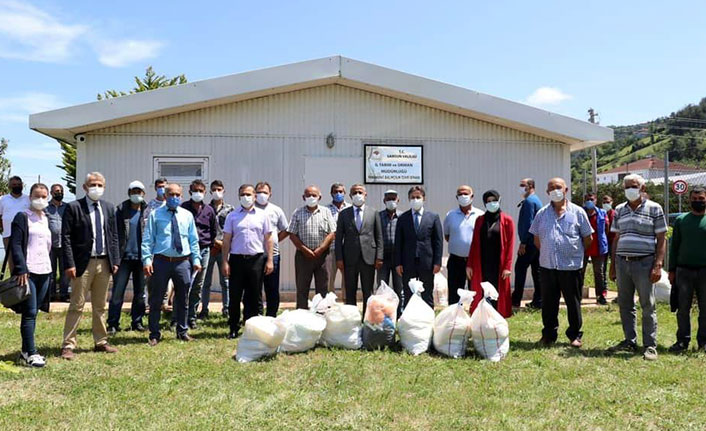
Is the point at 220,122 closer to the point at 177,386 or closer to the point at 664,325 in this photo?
the point at 177,386

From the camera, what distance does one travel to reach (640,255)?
6328mm

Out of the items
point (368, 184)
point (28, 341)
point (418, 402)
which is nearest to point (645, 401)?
point (418, 402)

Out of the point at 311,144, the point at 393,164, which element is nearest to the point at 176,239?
the point at 311,144

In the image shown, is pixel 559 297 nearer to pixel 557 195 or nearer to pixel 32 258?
pixel 557 195

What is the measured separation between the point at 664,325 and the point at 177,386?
6.48 m

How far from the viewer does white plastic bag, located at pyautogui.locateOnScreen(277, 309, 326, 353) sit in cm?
623

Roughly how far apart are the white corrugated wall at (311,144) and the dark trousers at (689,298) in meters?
4.33

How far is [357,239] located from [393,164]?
3.34 m

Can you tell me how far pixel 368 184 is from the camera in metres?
10.4

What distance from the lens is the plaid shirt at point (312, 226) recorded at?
7.66 m

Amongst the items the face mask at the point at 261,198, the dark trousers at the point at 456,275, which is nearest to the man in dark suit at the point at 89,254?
the face mask at the point at 261,198

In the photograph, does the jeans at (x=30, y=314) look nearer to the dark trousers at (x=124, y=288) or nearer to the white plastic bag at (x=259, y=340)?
the dark trousers at (x=124, y=288)

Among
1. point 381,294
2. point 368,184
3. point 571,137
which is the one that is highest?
point 571,137

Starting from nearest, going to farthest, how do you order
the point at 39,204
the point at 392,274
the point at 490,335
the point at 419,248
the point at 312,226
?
the point at 39,204 → the point at 490,335 → the point at 419,248 → the point at 392,274 → the point at 312,226
